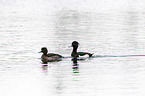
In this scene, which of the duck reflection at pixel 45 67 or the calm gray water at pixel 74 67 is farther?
the duck reflection at pixel 45 67

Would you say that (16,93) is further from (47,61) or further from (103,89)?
(47,61)

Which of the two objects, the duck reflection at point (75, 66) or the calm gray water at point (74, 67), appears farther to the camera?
the duck reflection at point (75, 66)

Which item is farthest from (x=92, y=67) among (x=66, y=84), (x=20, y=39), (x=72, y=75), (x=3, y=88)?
(x=20, y=39)

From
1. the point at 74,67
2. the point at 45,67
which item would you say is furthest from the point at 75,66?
the point at 45,67

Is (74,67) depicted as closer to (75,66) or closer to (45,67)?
(75,66)

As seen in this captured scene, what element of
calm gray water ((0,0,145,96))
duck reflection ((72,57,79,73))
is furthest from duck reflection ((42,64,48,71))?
duck reflection ((72,57,79,73))

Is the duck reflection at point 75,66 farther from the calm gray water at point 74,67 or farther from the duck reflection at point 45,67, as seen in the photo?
the duck reflection at point 45,67

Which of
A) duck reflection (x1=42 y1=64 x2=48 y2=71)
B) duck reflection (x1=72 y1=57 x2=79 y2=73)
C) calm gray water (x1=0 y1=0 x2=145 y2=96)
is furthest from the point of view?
duck reflection (x1=42 y1=64 x2=48 y2=71)

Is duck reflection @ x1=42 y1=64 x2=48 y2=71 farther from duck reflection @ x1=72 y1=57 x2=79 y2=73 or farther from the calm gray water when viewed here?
duck reflection @ x1=72 y1=57 x2=79 y2=73

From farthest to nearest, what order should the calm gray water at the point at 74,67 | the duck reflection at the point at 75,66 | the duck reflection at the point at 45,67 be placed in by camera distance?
1. the duck reflection at the point at 45,67
2. the duck reflection at the point at 75,66
3. the calm gray water at the point at 74,67

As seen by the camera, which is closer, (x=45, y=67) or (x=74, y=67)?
(x=74, y=67)

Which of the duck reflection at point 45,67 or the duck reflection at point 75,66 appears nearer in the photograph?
the duck reflection at point 75,66

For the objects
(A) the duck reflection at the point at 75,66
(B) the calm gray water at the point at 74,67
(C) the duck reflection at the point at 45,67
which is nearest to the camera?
(B) the calm gray water at the point at 74,67

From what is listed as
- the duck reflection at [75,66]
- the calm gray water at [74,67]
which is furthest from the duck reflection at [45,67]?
the duck reflection at [75,66]
